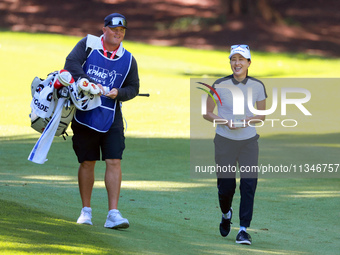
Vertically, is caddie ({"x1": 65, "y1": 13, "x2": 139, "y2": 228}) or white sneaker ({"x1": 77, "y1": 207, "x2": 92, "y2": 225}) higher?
caddie ({"x1": 65, "y1": 13, "x2": 139, "y2": 228})

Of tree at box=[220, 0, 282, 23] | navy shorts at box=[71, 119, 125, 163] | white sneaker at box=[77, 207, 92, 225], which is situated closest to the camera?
white sneaker at box=[77, 207, 92, 225]

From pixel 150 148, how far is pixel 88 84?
7536 mm

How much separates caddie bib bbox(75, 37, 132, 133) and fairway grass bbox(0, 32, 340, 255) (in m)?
0.92

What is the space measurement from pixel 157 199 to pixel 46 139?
282 cm

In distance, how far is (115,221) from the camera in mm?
6715

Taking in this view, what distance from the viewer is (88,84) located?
665cm

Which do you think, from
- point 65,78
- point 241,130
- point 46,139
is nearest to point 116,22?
point 65,78

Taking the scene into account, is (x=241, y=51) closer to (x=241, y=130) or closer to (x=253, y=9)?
(x=241, y=130)

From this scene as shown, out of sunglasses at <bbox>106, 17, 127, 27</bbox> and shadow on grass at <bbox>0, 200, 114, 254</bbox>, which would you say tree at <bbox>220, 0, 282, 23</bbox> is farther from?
shadow on grass at <bbox>0, 200, 114, 254</bbox>

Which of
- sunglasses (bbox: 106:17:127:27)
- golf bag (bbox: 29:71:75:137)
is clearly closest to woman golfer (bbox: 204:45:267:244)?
sunglasses (bbox: 106:17:127:27)

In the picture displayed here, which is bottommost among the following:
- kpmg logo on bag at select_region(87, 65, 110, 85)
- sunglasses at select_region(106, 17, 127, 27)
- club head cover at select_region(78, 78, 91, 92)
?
club head cover at select_region(78, 78, 91, 92)

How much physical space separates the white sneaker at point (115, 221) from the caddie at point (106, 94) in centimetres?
8

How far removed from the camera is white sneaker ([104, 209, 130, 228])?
6.68 metres

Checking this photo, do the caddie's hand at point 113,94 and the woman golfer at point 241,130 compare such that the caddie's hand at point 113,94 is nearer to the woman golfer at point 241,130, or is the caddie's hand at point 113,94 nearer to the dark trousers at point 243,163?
the woman golfer at point 241,130
